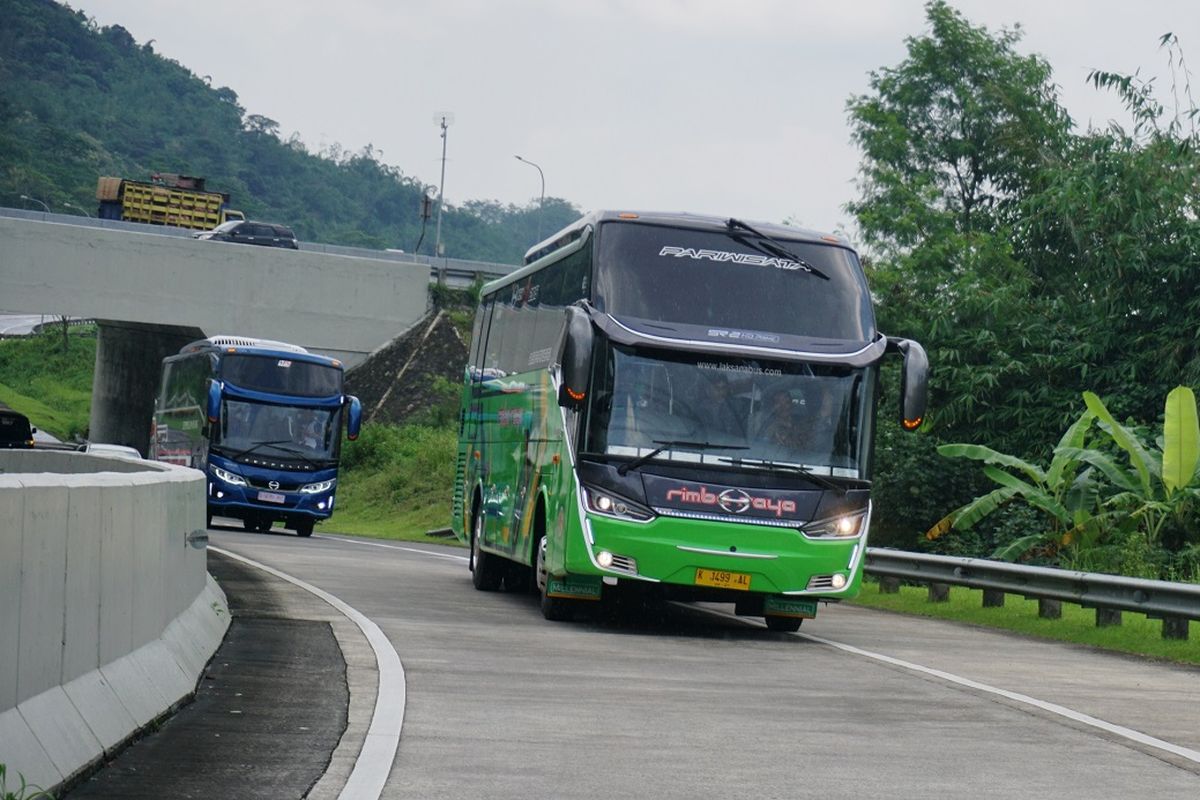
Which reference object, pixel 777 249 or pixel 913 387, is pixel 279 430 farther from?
pixel 913 387

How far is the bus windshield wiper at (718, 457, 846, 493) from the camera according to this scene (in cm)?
1548

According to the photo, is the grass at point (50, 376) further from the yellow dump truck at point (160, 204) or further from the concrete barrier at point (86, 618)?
the concrete barrier at point (86, 618)

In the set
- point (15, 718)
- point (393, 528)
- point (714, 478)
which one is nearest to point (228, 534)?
point (393, 528)

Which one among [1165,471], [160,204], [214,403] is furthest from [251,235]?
[1165,471]

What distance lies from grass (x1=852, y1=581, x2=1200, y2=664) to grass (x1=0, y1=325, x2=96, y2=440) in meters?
68.6

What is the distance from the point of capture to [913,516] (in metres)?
33.8

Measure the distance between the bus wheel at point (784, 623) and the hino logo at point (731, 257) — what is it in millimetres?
3119

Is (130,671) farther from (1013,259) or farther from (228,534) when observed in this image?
(1013,259)

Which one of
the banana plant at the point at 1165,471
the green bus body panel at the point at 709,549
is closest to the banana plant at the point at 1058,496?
the banana plant at the point at 1165,471

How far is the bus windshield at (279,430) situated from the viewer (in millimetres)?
35594

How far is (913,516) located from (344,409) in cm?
1146

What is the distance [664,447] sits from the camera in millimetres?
15422

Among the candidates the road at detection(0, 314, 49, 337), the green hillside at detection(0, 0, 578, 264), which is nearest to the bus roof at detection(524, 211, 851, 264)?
the road at detection(0, 314, 49, 337)

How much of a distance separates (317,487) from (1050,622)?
20.5m
